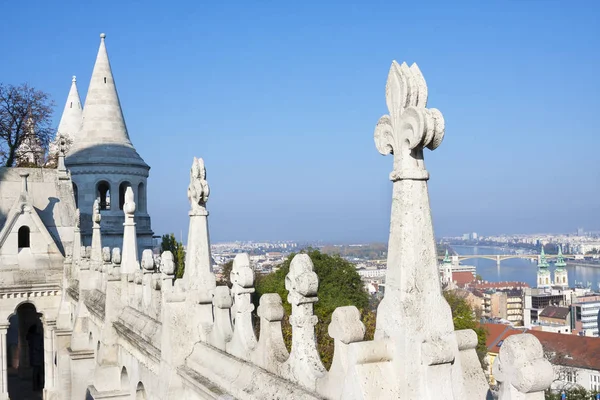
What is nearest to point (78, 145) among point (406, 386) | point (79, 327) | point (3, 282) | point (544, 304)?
point (3, 282)

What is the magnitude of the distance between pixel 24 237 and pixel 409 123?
51.0ft

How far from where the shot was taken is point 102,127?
101 feet

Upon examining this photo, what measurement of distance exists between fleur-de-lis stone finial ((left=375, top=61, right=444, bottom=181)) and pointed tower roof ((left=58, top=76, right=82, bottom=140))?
37698mm

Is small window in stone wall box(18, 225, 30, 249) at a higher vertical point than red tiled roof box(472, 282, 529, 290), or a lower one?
higher

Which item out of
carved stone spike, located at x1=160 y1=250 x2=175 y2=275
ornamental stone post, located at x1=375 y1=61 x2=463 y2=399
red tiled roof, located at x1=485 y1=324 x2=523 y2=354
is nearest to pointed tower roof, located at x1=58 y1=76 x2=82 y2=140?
carved stone spike, located at x1=160 y1=250 x2=175 y2=275

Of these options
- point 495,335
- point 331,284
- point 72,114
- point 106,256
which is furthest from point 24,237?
point 495,335

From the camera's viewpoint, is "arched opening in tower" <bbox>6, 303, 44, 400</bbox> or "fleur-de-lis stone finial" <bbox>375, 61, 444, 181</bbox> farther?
"arched opening in tower" <bbox>6, 303, 44, 400</bbox>

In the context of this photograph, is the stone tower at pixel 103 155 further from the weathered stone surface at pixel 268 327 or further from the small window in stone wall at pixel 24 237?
the weathered stone surface at pixel 268 327

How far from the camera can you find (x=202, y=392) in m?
6.72

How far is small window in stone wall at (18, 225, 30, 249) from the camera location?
17.3 m

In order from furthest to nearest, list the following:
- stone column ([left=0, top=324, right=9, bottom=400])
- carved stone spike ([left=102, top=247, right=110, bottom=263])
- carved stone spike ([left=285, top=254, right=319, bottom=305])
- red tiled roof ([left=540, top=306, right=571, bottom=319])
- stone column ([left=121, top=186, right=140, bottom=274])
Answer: red tiled roof ([left=540, top=306, right=571, bottom=319]) < stone column ([left=0, top=324, right=9, bottom=400]) < carved stone spike ([left=102, top=247, right=110, bottom=263]) < stone column ([left=121, top=186, right=140, bottom=274]) < carved stone spike ([left=285, top=254, right=319, bottom=305])

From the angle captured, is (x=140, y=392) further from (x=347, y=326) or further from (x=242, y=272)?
(x=347, y=326)

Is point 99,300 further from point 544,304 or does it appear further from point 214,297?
point 544,304

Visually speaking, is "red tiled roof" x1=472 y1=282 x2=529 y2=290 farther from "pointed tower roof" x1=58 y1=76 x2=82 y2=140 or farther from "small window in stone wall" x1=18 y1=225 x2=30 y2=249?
"small window in stone wall" x1=18 y1=225 x2=30 y2=249
